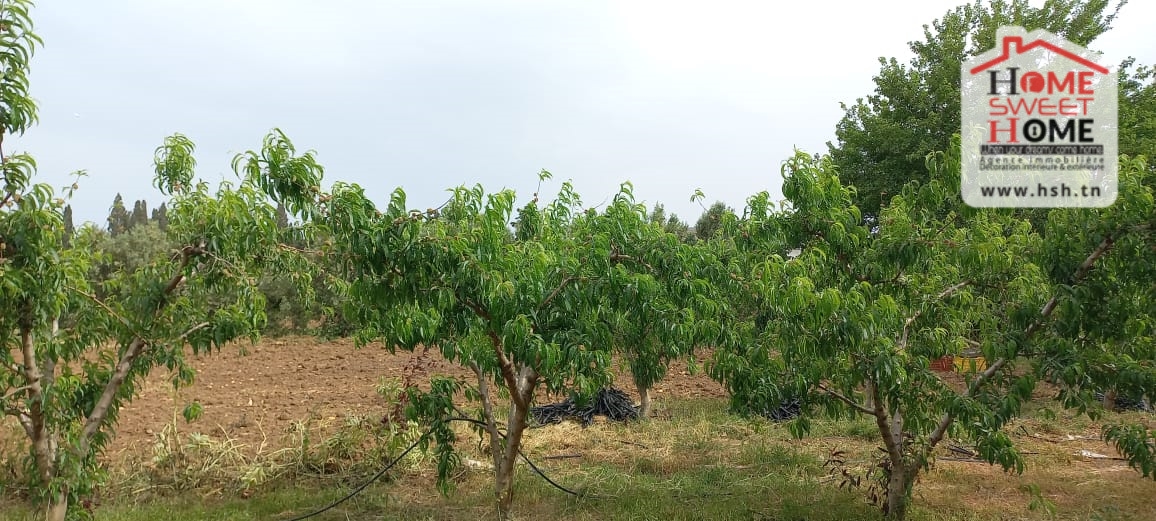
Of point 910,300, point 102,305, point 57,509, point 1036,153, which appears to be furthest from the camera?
point 1036,153

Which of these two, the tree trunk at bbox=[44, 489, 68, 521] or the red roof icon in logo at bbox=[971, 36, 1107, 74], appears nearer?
the tree trunk at bbox=[44, 489, 68, 521]

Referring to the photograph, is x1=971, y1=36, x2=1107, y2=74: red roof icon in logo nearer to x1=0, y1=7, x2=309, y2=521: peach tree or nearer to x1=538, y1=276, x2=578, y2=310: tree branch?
x1=538, y1=276, x2=578, y2=310: tree branch

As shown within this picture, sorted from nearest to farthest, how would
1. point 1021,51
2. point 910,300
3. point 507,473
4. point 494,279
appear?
1. point 494,279
2. point 910,300
3. point 507,473
4. point 1021,51

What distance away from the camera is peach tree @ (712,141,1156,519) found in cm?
427

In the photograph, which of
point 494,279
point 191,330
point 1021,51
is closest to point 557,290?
point 494,279

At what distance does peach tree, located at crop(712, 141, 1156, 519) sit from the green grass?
3.20 feet

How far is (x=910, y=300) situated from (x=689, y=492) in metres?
2.54

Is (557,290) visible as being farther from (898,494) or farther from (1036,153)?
(1036,153)

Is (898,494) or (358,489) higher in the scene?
(898,494)

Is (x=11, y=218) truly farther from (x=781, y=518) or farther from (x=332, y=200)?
(x=781, y=518)

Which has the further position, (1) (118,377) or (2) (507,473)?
(2) (507,473)

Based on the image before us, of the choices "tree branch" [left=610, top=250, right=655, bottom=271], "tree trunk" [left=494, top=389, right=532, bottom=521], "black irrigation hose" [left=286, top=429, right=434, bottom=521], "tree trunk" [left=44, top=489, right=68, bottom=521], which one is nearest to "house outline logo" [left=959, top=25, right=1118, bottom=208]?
"tree branch" [left=610, top=250, right=655, bottom=271]

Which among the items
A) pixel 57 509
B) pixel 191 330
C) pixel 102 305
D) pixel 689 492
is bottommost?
pixel 689 492

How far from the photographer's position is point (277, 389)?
10.4m
